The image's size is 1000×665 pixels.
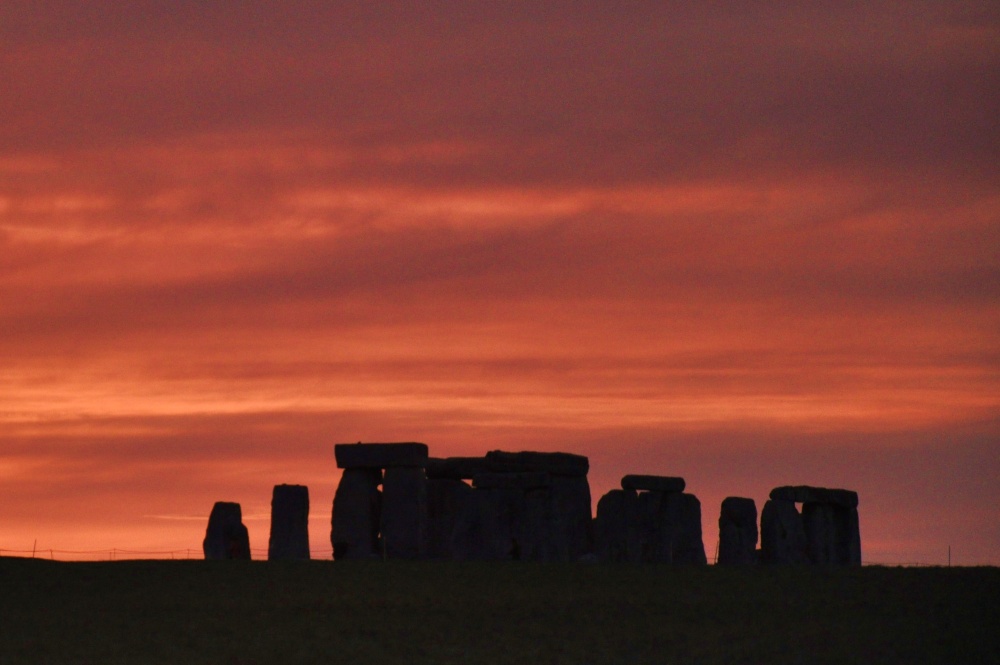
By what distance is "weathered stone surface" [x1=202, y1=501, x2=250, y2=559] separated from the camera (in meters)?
38.1

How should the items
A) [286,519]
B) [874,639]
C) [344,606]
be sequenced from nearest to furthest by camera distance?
[874,639]
[344,606]
[286,519]

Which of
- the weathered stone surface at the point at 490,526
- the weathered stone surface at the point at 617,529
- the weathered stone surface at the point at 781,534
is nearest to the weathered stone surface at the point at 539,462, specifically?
the weathered stone surface at the point at 490,526

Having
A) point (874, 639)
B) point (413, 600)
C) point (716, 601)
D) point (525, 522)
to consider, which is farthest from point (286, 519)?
point (874, 639)

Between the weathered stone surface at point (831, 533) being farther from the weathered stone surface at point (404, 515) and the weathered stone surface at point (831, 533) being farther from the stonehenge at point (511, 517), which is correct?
the weathered stone surface at point (404, 515)

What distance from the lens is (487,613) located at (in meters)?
29.5

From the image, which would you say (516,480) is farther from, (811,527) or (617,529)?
(811,527)

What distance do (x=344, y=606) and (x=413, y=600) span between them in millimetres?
1188

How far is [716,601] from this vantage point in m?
30.8

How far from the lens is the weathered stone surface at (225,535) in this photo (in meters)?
38.1

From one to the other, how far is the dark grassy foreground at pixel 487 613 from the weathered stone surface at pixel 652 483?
5.24 m

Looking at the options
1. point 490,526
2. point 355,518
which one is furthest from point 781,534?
point 355,518

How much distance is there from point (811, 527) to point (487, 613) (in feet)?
43.4

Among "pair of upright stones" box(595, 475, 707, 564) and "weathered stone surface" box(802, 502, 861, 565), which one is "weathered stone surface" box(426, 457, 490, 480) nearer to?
"pair of upright stones" box(595, 475, 707, 564)

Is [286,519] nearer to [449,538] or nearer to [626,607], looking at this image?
[449,538]
